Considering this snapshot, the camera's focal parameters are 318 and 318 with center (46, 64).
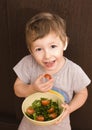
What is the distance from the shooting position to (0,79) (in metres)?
1.39

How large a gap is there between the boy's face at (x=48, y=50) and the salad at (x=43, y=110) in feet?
0.44

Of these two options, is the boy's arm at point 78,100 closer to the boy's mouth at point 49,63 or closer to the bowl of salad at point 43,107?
the bowl of salad at point 43,107

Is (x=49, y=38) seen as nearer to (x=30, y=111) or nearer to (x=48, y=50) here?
(x=48, y=50)

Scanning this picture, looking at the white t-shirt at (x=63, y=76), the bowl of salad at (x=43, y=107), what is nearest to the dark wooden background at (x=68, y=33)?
the white t-shirt at (x=63, y=76)

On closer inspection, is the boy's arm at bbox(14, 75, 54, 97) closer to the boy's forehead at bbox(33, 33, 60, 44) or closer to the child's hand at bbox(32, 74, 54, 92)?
the child's hand at bbox(32, 74, 54, 92)

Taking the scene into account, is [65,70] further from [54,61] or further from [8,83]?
[8,83]

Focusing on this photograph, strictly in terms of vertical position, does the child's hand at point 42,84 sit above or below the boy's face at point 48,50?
below

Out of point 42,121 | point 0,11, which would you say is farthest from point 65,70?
point 0,11

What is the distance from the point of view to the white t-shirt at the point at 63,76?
3.64 ft

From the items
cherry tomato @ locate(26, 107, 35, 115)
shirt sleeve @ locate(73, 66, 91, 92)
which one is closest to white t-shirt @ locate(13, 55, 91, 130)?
shirt sleeve @ locate(73, 66, 91, 92)

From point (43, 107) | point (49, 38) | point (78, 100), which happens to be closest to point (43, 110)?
point (43, 107)

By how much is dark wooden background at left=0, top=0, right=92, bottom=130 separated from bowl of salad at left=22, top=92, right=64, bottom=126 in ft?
0.59

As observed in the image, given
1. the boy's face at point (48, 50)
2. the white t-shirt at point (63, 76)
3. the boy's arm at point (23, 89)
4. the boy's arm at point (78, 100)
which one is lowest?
the boy's arm at point (78, 100)

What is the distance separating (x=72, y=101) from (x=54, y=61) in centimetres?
18
